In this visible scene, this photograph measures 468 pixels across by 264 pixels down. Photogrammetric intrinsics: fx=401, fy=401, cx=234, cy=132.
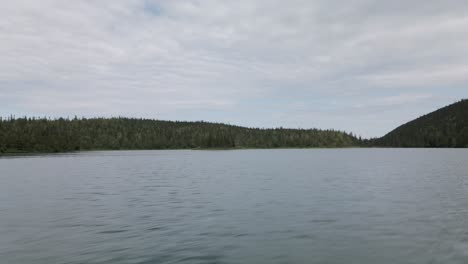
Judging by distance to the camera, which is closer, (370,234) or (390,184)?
(370,234)

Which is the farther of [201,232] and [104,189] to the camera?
[104,189]

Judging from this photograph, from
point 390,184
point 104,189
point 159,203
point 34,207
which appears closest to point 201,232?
point 159,203

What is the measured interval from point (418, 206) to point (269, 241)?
20.4m

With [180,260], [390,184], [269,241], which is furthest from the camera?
[390,184]

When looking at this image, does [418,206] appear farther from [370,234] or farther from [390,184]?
[390,184]

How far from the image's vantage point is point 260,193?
49844mm

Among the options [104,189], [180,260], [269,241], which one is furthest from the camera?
[104,189]

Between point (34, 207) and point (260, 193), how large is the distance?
→ 25.2 metres

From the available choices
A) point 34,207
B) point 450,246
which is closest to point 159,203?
point 34,207

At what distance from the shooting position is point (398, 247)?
77.6ft

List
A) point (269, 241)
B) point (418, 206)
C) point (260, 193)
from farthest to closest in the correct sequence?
point (260, 193), point (418, 206), point (269, 241)

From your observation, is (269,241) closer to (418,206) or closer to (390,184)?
(418,206)

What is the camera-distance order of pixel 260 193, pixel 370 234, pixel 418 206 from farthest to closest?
pixel 260 193 → pixel 418 206 → pixel 370 234

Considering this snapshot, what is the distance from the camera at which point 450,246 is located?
934 inches
